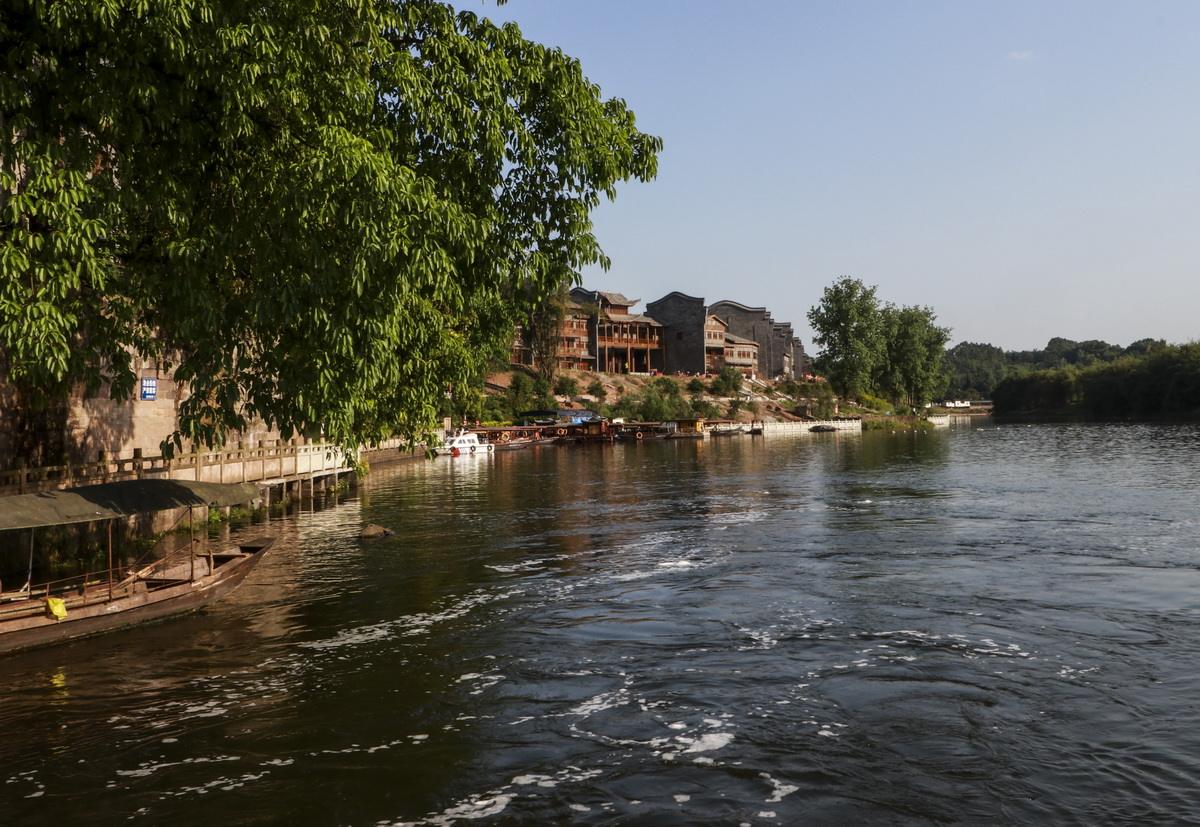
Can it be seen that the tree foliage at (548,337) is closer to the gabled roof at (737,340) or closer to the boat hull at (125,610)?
the gabled roof at (737,340)

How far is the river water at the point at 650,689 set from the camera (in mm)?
10125

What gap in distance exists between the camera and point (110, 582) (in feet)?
56.9

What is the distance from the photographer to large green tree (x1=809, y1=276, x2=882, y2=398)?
13525cm

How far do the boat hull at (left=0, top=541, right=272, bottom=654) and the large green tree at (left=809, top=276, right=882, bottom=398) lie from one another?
123952 mm

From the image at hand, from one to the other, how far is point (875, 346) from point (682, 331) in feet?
97.5

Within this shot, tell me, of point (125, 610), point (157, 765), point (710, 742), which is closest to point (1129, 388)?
point (710, 742)

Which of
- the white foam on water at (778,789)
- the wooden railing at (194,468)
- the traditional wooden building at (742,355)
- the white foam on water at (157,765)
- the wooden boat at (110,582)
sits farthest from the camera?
the traditional wooden building at (742,355)

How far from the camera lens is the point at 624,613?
19.0 metres

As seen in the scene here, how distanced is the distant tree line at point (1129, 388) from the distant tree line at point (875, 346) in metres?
26.3

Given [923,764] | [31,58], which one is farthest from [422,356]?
[923,764]

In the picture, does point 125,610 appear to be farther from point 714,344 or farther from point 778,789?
point 714,344

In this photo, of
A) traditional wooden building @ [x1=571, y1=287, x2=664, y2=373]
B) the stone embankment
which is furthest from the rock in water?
traditional wooden building @ [x1=571, y1=287, x2=664, y2=373]

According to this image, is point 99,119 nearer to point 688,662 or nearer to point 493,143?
point 493,143

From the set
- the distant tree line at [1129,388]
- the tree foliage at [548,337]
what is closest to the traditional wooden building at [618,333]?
the tree foliage at [548,337]
